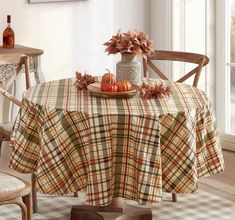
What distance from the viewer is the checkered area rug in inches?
170

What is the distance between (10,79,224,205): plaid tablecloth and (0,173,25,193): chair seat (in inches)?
8.8

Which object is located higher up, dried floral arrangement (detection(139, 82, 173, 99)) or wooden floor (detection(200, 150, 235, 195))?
dried floral arrangement (detection(139, 82, 173, 99))

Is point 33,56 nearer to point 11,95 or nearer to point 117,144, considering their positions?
point 11,95

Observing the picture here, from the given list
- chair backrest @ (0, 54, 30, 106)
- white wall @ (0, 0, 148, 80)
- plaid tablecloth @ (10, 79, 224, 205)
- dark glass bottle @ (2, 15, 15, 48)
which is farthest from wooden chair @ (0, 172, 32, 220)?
white wall @ (0, 0, 148, 80)

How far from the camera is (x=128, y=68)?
398 cm

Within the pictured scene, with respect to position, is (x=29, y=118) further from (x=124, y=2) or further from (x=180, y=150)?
(x=124, y=2)

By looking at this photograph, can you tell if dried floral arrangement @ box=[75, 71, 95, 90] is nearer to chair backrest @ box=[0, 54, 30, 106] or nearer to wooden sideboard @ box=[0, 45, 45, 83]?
chair backrest @ box=[0, 54, 30, 106]

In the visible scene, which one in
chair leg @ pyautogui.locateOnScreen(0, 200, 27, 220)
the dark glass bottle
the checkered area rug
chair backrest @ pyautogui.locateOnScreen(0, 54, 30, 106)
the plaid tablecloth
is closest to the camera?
chair leg @ pyautogui.locateOnScreen(0, 200, 27, 220)

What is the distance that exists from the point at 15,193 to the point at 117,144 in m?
0.55

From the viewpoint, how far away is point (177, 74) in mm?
5820

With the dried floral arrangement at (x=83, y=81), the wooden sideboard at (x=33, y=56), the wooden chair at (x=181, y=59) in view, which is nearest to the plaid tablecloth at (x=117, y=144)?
the dried floral arrangement at (x=83, y=81)

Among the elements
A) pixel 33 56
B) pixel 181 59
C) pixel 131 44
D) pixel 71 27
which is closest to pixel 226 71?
pixel 181 59

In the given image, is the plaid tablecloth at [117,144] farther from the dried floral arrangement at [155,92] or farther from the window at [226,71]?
the window at [226,71]

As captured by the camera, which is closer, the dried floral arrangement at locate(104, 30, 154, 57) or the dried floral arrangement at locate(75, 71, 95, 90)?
the dried floral arrangement at locate(104, 30, 154, 57)
